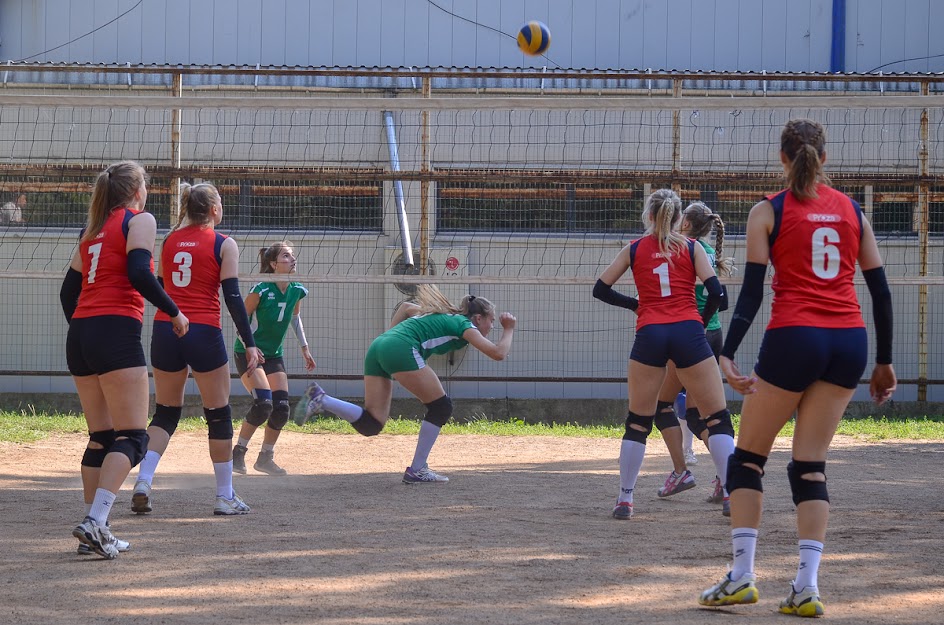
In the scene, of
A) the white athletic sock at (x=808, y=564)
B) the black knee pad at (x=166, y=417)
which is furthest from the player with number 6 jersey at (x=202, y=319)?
the white athletic sock at (x=808, y=564)

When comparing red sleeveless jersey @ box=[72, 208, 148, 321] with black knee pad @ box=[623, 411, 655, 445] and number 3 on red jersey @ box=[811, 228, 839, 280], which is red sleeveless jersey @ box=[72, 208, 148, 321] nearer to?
black knee pad @ box=[623, 411, 655, 445]

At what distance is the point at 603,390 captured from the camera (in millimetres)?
12227

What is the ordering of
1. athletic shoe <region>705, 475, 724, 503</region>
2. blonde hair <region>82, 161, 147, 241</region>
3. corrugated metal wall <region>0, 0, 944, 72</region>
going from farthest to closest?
corrugated metal wall <region>0, 0, 944, 72</region> → athletic shoe <region>705, 475, 724, 503</region> → blonde hair <region>82, 161, 147, 241</region>

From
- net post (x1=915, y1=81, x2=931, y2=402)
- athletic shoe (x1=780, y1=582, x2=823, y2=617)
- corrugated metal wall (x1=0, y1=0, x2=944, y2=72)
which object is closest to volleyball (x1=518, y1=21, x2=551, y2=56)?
corrugated metal wall (x1=0, y1=0, x2=944, y2=72)

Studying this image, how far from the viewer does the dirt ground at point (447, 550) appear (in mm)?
3949

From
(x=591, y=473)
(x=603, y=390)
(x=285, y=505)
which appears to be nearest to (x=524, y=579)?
(x=285, y=505)

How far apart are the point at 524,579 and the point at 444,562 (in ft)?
1.54

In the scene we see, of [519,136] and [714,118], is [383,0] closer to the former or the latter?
[519,136]

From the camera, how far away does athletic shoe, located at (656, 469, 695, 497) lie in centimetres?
668

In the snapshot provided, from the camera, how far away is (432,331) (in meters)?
7.18

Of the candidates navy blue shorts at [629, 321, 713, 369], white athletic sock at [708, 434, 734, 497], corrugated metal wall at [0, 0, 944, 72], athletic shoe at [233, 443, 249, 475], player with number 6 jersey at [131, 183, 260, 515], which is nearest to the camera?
navy blue shorts at [629, 321, 713, 369]

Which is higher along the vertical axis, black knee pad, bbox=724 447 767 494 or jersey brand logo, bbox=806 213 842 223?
jersey brand logo, bbox=806 213 842 223

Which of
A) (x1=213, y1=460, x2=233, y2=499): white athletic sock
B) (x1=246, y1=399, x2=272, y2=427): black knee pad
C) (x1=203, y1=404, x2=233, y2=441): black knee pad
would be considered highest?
(x1=203, y1=404, x2=233, y2=441): black knee pad

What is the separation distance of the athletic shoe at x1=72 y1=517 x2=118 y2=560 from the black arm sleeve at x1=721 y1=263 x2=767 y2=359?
287 cm
